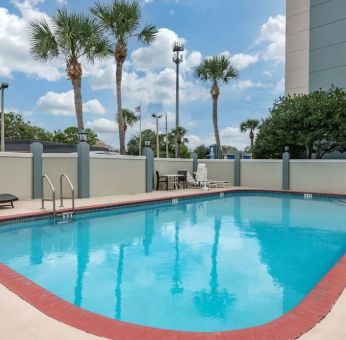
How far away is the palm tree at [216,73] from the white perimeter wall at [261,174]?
238 inches

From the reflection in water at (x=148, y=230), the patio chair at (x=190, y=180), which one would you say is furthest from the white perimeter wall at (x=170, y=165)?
the reflection in water at (x=148, y=230)

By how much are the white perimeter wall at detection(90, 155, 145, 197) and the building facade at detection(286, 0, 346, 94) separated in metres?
15.3

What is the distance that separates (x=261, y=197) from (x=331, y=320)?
12928 millimetres

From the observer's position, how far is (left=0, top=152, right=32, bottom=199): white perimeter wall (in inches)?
429

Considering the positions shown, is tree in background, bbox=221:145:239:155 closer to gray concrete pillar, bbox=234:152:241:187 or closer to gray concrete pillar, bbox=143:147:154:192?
gray concrete pillar, bbox=234:152:241:187

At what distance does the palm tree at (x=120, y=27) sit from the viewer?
16.5 meters

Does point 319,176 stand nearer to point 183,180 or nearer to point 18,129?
point 183,180

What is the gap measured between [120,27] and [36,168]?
8.84m

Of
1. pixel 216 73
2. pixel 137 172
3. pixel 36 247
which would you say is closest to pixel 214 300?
pixel 36 247

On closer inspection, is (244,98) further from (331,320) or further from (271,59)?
(331,320)

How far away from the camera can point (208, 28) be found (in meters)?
19.4

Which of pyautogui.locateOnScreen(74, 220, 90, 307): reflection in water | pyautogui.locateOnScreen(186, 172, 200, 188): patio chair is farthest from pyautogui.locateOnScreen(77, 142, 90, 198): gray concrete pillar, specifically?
pyautogui.locateOnScreen(186, 172, 200, 188): patio chair

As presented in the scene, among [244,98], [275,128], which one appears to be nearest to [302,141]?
[275,128]

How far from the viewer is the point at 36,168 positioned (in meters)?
11.8
